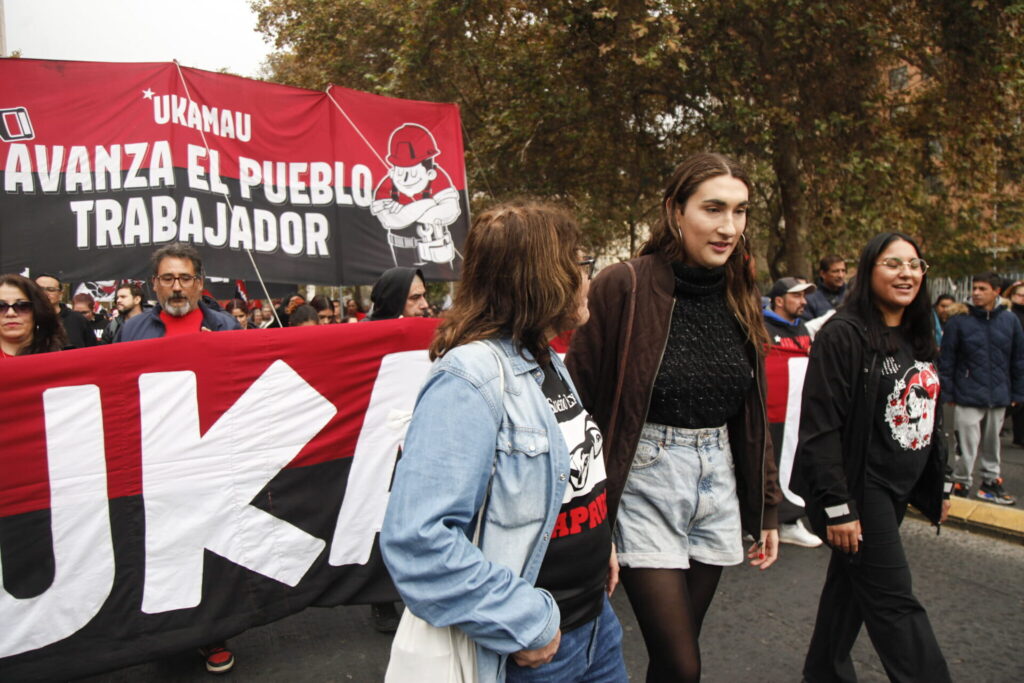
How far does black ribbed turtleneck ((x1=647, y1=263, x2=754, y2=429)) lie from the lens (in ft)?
6.98

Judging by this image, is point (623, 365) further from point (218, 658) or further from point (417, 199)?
point (417, 199)

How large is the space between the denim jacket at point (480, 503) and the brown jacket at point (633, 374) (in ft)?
2.02

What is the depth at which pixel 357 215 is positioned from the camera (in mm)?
5660

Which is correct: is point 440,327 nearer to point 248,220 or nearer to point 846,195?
point 248,220

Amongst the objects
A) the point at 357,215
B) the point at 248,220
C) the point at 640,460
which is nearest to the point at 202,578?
the point at 640,460

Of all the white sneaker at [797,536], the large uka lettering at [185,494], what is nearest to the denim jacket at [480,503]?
the large uka lettering at [185,494]

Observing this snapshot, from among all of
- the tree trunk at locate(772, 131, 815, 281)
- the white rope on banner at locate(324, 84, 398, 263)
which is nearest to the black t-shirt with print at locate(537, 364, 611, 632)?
the white rope on banner at locate(324, 84, 398, 263)

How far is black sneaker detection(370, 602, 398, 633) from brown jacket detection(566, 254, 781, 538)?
6.58 feet

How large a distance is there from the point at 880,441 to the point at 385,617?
8.01 feet

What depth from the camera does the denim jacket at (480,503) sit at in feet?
4.31

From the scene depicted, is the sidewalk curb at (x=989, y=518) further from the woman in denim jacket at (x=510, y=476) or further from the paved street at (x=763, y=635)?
the woman in denim jacket at (x=510, y=476)

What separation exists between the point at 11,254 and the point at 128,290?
2.43m

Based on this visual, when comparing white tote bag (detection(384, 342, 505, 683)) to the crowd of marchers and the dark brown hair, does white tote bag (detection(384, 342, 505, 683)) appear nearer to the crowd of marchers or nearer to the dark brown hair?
the crowd of marchers

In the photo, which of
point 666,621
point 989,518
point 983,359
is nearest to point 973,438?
point 983,359
